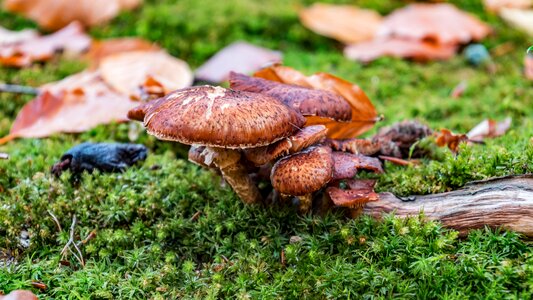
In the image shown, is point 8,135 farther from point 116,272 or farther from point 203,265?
point 203,265

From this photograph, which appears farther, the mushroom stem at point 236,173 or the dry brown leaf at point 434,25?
the dry brown leaf at point 434,25

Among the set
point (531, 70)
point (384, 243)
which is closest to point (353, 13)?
point (531, 70)

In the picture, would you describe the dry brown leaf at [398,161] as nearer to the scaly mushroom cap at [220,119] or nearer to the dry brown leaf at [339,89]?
the dry brown leaf at [339,89]

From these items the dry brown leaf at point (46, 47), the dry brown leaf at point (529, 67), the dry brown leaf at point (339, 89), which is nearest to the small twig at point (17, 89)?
the dry brown leaf at point (46, 47)

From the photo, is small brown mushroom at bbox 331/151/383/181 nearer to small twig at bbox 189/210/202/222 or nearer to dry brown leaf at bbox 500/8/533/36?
small twig at bbox 189/210/202/222

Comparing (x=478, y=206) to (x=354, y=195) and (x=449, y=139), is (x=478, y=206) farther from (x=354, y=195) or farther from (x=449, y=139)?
(x=449, y=139)

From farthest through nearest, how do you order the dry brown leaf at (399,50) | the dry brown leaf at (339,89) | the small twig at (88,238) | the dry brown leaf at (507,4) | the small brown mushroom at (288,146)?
the dry brown leaf at (507,4), the dry brown leaf at (399,50), the dry brown leaf at (339,89), the small twig at (88,238), the small brown mushroom at (288,146)
